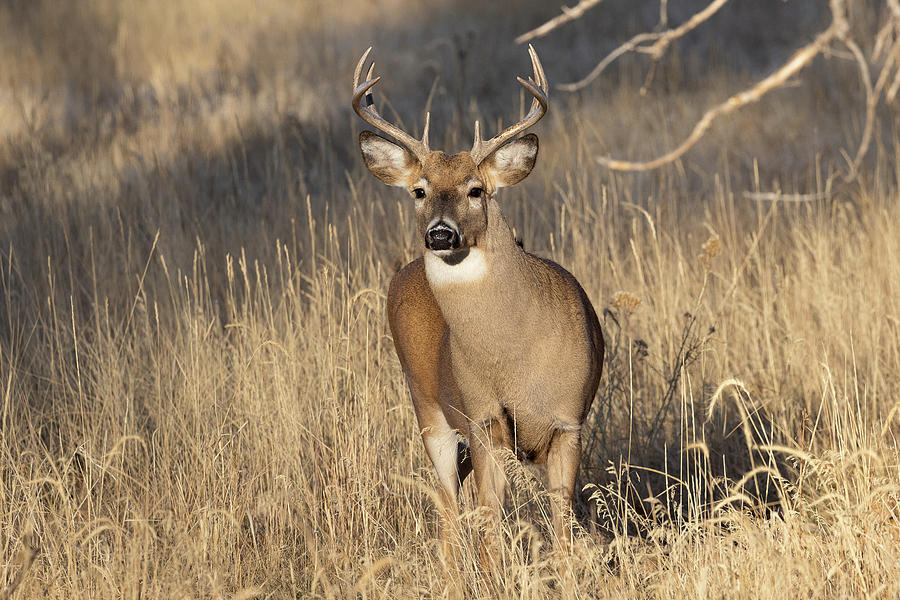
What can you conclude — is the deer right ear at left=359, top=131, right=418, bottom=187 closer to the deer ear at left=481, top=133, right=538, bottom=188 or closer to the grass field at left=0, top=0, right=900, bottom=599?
the deer ear at left=481, top=133, right=538, bottom=188

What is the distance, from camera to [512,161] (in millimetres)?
4359

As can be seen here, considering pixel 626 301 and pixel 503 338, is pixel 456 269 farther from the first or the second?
pixel 626 301

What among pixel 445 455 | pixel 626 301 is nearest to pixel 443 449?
pixel 445 455

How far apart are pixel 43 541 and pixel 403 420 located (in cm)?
177

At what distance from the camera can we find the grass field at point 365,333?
3.86 meters

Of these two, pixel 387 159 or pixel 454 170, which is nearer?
pixel 454 170

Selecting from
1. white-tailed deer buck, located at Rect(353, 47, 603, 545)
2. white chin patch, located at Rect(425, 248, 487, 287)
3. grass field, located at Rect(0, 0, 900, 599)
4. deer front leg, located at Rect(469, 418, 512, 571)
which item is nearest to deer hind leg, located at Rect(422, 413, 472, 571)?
grass field, located at Rect(0, 0, 900, 599)

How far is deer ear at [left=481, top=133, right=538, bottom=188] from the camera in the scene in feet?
14.2

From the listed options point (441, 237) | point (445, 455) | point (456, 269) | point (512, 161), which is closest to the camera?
point (441, 237)

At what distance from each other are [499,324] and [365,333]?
180cm

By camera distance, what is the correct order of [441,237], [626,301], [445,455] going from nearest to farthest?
[441,237] < [445,455] < [626,301]

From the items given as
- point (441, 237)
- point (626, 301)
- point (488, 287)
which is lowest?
point (626, 301)

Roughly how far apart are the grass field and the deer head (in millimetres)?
872

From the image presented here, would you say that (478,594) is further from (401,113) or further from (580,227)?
(401,113)
